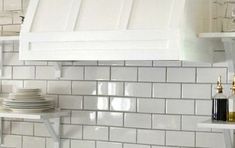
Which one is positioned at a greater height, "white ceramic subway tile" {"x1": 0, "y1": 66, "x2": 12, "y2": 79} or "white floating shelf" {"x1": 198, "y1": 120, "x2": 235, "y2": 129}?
"white ceramic subway tile" {"x1": 0, "y1": 66, "x2": 12, "y2": 79}

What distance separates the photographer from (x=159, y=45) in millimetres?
1821

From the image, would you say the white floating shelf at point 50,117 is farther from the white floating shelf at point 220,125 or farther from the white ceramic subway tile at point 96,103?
the white floating shelf at point 220,125

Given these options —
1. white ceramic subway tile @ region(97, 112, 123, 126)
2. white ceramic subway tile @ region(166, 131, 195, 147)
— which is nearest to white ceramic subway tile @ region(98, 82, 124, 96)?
white ceramic subway tile @ region(97, 112, 123, 126)

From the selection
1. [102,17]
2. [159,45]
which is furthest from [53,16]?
[159,45]

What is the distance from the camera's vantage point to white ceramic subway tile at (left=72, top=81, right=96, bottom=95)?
2.42 meters

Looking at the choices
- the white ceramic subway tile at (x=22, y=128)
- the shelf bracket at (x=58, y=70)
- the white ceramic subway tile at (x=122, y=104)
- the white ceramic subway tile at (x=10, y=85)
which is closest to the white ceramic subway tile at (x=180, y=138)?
the white ceramic subway tile at (x=122, y=104)

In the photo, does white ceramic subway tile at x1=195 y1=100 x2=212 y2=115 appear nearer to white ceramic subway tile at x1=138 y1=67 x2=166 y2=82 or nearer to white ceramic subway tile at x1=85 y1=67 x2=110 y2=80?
white ceramic subway tile at x1=138 y1=67 x2=166 y2=82

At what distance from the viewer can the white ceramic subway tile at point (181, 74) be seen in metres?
2.20

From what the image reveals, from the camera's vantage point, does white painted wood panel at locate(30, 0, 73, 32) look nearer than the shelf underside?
Yes

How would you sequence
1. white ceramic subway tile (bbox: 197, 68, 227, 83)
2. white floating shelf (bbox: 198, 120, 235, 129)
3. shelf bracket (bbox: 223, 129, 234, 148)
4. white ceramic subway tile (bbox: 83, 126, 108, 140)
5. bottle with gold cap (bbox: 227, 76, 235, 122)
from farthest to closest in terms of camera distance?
white ceramic subway tile (bbox: 83, 126, 108, 140)
white ceramic subway tile (bbox: 197, 68, 227, 83)
shelf bracket (bbox: 223, 129, 234, 148)
bottle with gold cap (bbox: 227, 76, 235, 122)
white floating shelf (bbox: 198, 120, 235, 129)

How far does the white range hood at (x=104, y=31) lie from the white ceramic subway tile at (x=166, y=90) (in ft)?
0.93

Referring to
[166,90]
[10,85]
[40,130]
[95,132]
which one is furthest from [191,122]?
[10,85]

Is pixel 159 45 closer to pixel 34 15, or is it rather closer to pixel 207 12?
pixel 207 12

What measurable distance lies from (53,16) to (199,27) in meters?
0.66
